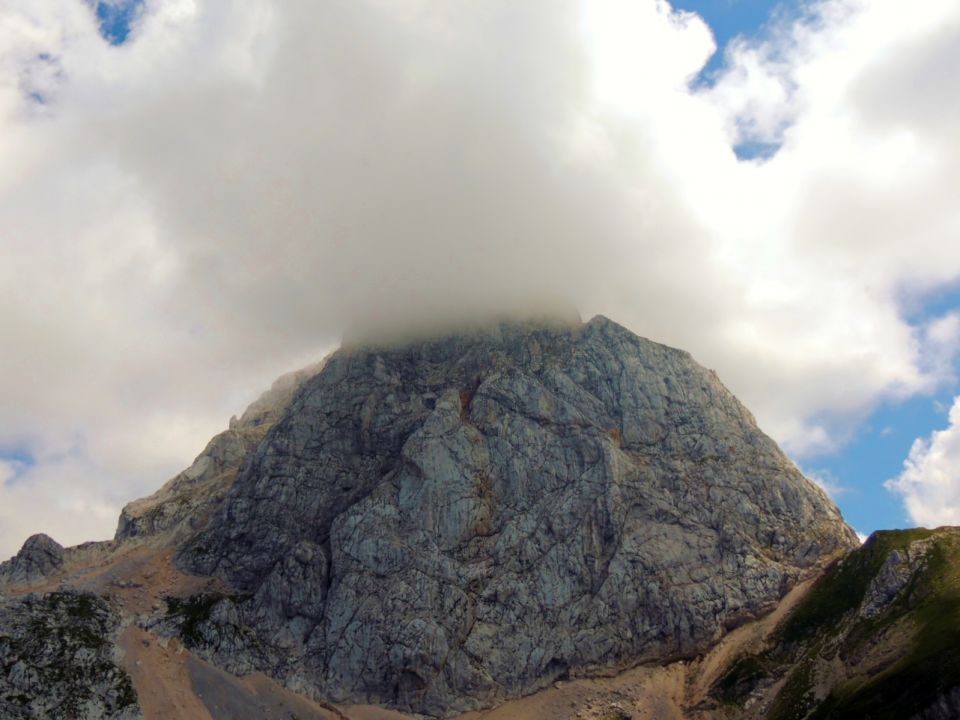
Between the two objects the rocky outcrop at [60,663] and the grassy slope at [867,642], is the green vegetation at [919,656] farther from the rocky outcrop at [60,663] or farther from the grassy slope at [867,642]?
the rocky outcrop at [60,663]

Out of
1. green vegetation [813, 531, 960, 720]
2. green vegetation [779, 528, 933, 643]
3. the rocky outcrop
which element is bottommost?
green vegetation [813, 531, 960, 720]

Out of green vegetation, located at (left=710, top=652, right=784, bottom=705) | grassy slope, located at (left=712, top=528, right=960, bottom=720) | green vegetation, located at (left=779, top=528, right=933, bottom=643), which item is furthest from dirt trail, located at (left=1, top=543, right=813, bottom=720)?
grassy slope, located at (left=712, top=528, right=960, bottom=720)

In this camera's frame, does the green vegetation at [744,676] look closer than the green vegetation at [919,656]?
No

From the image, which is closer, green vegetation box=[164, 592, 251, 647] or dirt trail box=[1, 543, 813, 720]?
dirt trail box=[1, 543, 813, 720]

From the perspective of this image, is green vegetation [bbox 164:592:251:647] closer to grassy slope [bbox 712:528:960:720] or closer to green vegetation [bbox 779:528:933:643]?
grassy slope [bbox 712:528:960:720]

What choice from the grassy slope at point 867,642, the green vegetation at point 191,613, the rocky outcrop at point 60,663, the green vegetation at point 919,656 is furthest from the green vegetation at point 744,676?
the rocky outcrop at point 60,663

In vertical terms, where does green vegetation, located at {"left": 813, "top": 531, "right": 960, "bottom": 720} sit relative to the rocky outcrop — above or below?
below

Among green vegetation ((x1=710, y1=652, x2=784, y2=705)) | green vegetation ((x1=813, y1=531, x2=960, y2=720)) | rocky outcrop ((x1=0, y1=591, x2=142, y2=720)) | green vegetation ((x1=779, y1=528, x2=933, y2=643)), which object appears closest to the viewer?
green vegetation ((x1=813, y1=531, x2=960, y2=720))

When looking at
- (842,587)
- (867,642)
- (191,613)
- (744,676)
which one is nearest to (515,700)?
(744,676)

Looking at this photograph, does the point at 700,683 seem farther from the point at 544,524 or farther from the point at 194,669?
the point at 194,669

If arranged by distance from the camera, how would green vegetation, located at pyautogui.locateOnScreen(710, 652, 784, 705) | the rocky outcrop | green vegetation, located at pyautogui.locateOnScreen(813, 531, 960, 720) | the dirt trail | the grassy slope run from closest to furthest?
1. green vegetation, located at pyautogui.locateOnScreen(813, 531, 960, 720)
2. the grassy slope
3. the rocky outcrop
4. green vegetation, located at pyautogui.locateOnScreen(710, 652, 784, 705)
5. the dirt trail
